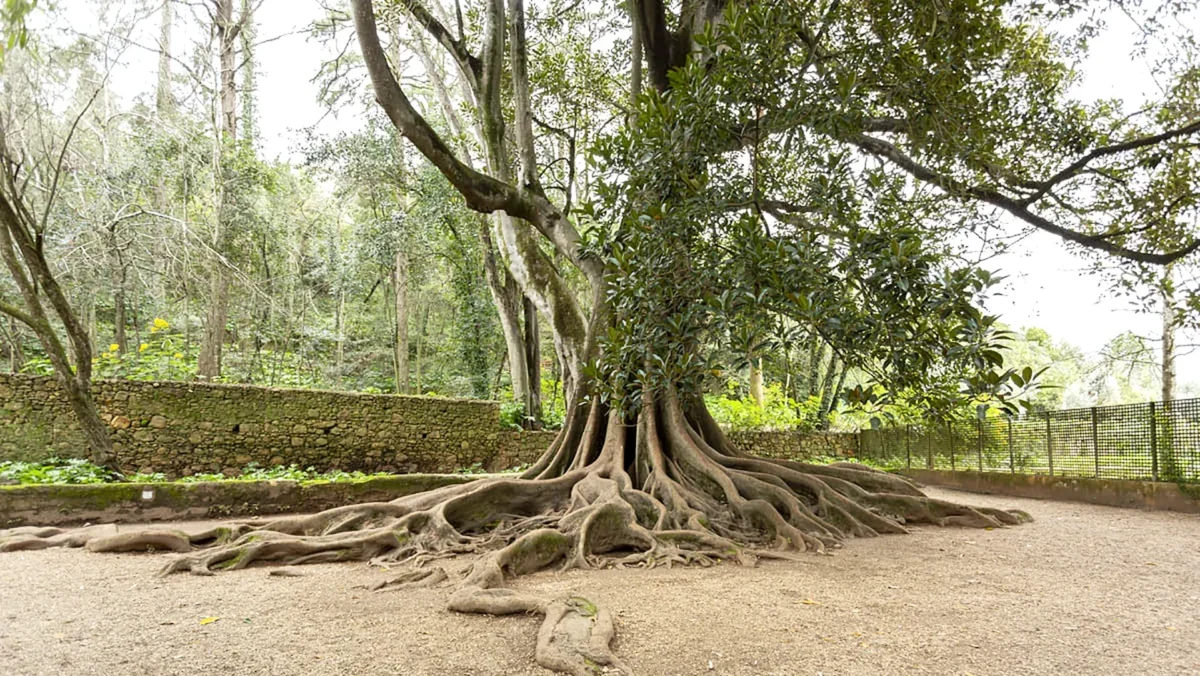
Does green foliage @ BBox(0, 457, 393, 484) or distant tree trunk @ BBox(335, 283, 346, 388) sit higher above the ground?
distant tree trunk @ BBox(335, 283, 346, 388)

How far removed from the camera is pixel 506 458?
13828mm

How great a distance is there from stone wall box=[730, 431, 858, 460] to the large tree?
8.21m

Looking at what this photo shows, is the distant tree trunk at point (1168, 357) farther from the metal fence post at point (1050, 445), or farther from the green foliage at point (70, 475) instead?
the green foliage at point (70, 475)

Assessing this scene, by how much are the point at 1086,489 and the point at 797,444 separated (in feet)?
25.8

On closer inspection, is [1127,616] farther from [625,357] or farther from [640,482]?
[640,482]

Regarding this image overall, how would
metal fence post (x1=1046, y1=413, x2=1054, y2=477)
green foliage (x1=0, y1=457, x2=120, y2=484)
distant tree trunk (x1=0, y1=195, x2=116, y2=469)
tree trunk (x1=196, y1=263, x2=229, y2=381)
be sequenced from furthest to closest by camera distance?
tree trunk (x1=196, y1=263, x2=229, y2=381) < metal fence post (x1=1046, y1=413, x2=1054, y2=477) < green foliage (x1=0, y1=457, x2=120, y2=484) < distant tree trunk (x1=0, y1=195, x2=116, y2=469)

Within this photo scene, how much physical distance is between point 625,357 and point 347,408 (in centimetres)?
852

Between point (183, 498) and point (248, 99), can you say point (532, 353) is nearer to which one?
point (183, 498)

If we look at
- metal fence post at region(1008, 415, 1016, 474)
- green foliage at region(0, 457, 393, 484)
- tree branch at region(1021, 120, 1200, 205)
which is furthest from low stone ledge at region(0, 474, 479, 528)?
metal fence post at region(1008, 415, 1016, 474)

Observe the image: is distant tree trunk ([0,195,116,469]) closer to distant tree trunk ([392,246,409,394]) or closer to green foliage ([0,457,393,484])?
green foliage ([0,457,393,484])

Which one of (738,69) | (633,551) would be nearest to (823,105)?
(738,69)

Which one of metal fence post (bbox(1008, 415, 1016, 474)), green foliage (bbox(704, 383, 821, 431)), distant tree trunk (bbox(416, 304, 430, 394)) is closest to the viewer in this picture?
metal fence post (bbox(1008, 415, 1016, 474))

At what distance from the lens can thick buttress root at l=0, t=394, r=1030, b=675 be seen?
4793mm

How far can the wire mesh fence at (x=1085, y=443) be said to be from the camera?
742 centimetres
